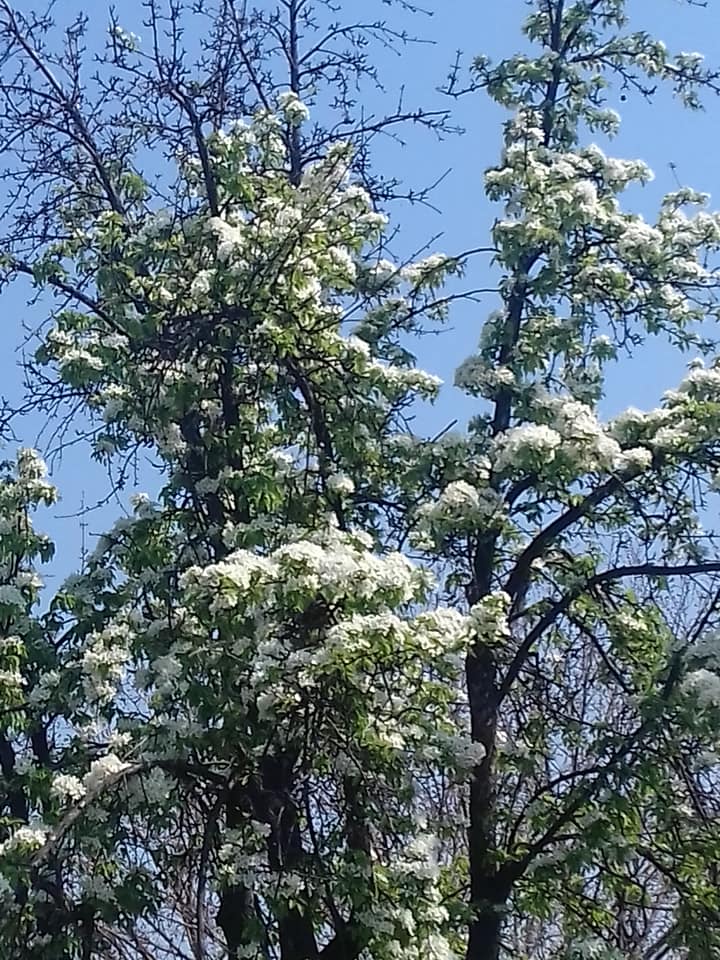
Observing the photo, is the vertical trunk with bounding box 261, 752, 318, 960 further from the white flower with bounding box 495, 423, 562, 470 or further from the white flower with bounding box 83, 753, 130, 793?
the white flower with bounding box 495, 423, 562, 470

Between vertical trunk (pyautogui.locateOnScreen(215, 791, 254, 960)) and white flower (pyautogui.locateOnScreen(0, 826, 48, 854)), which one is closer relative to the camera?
white flower (pyautogui.locateOnScreen(0, 826, 48, 854))

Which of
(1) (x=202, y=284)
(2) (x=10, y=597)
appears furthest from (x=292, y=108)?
(2) (x=10, y=597)

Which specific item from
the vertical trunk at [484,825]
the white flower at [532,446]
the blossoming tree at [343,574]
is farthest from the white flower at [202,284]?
the vertical trunk at [484,825]

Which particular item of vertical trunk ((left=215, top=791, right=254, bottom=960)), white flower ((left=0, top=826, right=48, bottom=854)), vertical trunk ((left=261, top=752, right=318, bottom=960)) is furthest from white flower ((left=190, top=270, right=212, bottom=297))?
white flower ((left=0, top=826, right=48, bottom=854))

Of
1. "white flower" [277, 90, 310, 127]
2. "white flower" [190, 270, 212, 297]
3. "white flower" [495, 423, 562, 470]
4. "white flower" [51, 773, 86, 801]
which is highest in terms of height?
"white flower" [277, 90, 310, 127]

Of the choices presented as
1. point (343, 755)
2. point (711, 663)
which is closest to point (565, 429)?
point (711, 663)

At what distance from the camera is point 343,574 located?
7012 mm

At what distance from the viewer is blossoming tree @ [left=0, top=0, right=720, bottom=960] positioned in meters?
7.54

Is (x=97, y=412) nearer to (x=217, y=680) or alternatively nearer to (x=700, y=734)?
(x=217, y=680)

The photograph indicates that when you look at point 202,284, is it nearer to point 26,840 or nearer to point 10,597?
point 10,597

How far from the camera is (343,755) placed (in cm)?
771

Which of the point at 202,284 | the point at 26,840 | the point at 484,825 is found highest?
the point at 202,284

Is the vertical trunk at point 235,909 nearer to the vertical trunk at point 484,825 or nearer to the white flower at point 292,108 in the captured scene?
the vertical trunk at point 484,825

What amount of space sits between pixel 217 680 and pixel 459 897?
6.33 ft
